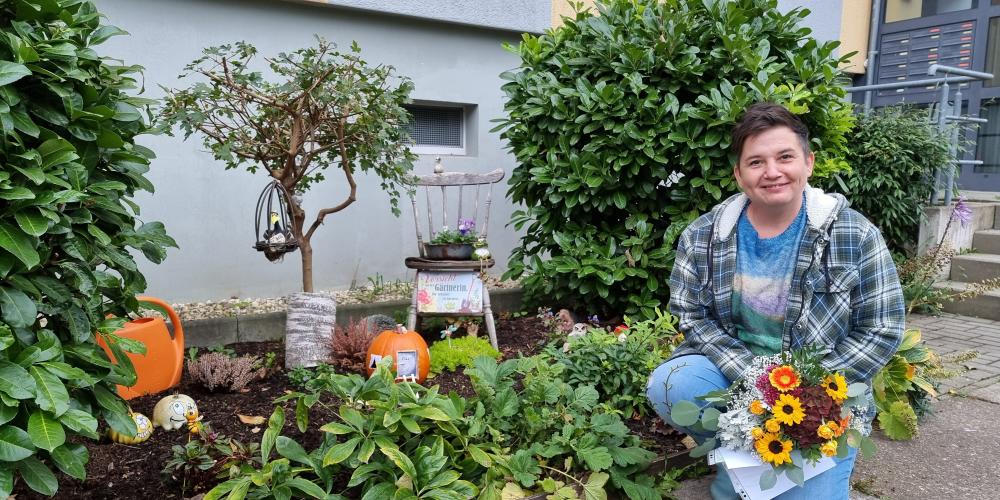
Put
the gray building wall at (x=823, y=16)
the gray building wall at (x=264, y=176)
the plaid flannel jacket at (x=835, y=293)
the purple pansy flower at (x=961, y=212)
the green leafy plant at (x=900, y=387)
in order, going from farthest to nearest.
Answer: the gray building wall at (x=823, y=16) → the purple pansy flower at (x=961, y=212) → the gray building wall at (x=264, y=176) → the green leafy plant at (x=900, y=387) → the plaid flannel jacket at (x=835, y=293)

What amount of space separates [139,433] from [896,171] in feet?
20.1

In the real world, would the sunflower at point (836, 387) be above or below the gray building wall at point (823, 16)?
below

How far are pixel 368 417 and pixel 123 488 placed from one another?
0.86 metres

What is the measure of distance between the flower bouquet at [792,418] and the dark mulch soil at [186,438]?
730mm

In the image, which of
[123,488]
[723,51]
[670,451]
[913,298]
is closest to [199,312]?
[123,488]

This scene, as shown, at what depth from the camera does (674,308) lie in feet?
8.70

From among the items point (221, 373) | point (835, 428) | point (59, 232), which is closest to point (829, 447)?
point (835, 428)

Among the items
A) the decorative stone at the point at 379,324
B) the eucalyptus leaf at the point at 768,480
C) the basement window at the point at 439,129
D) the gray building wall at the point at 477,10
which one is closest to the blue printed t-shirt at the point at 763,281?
the eucalyptus leaf at the point at 768,480

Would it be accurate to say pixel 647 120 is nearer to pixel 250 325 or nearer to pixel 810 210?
pixel 810 210

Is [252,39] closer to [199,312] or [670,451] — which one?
[199,312]

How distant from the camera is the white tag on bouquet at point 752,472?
7.02 feet

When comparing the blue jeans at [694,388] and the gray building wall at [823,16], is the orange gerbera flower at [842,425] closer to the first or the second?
the blue jeans at [694,388]

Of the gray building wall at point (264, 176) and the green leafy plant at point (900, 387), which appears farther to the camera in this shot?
the gray building wall at point (264, 176)

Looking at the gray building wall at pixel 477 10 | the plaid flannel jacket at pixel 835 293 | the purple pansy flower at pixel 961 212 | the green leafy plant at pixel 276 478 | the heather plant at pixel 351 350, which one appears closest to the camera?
the green leafy plant at pixel 276 478
